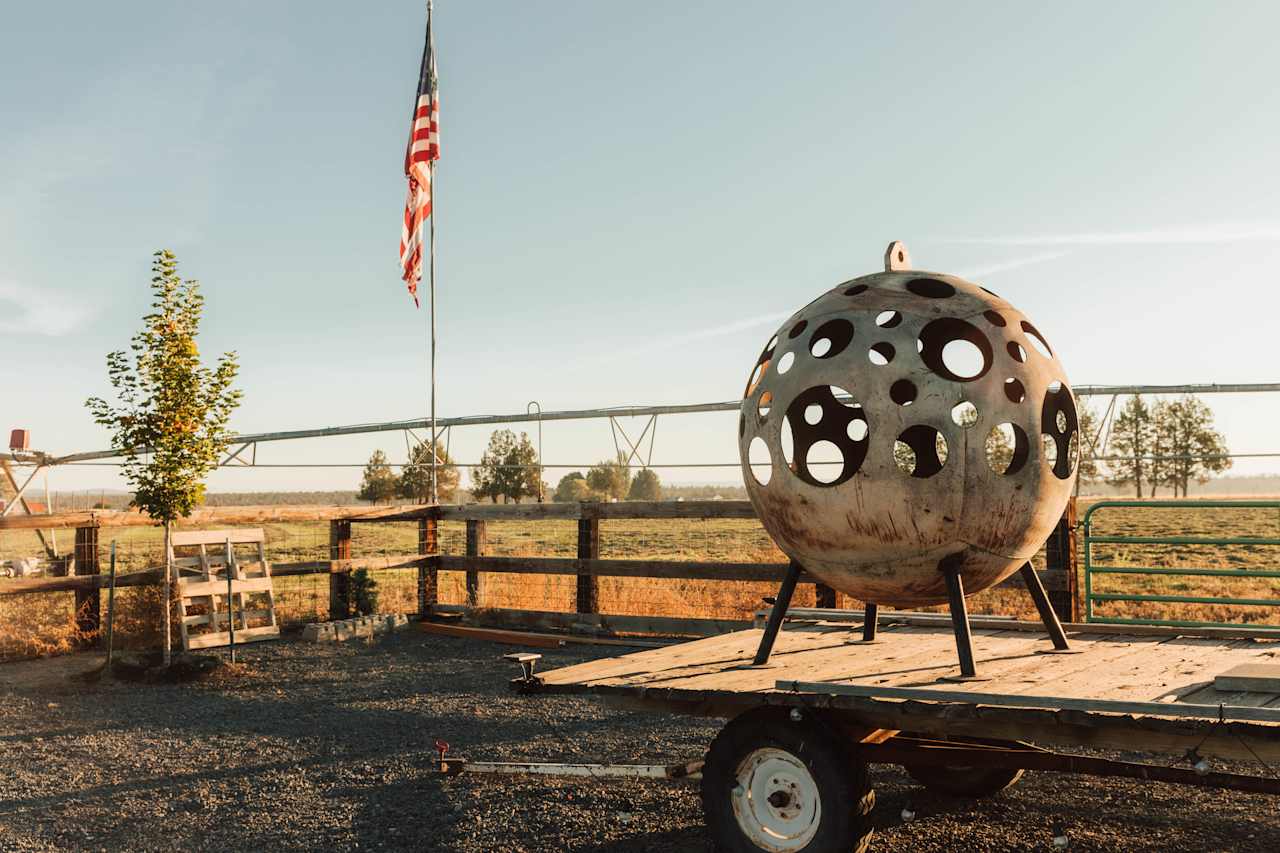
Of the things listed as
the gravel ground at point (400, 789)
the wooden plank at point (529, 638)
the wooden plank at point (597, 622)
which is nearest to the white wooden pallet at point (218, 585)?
the gravel ground at point (400, 789)

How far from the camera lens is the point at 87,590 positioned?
12367 millimetres

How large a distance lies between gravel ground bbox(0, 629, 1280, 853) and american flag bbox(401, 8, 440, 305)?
8539mm

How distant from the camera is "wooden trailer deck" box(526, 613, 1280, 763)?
3943 mm

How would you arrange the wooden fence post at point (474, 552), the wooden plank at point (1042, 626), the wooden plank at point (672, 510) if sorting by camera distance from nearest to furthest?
the wooden plank at point (1042, 626)
the wooden plank at point (672, 510)
the wooden fence post at point (474, 552)

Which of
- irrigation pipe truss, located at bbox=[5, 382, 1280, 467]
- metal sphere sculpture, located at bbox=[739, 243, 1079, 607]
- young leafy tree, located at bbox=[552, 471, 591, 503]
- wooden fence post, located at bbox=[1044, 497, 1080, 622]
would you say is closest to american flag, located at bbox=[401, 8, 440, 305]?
irrigation pipe truss, located at bbox=[5, 382, 1280, 467]

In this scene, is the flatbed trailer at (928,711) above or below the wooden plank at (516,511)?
below

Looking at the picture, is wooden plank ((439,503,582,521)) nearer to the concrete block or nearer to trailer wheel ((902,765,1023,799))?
the concrete block

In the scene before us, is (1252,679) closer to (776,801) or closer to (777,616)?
(776,801)

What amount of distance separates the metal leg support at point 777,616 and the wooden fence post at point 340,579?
9529 mm

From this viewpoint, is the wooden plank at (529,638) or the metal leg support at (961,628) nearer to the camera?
the metal leg support at (961,628)

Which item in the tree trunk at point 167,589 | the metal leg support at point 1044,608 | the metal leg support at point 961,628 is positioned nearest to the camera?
the metal leg support at point 961,628

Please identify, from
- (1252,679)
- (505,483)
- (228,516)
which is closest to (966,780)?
(1252,679)

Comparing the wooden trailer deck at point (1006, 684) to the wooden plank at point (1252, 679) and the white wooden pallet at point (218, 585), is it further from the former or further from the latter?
the white wooden pallet at point (218, 585)

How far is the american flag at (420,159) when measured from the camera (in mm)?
16531
